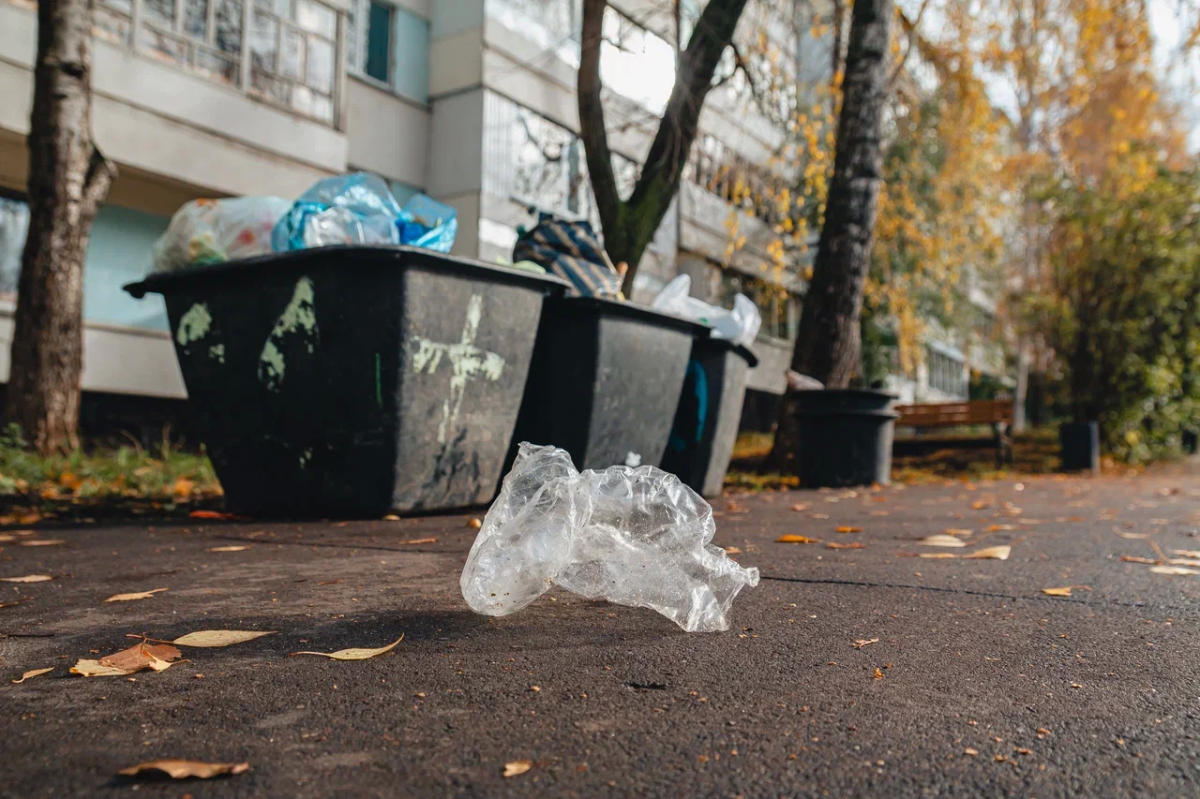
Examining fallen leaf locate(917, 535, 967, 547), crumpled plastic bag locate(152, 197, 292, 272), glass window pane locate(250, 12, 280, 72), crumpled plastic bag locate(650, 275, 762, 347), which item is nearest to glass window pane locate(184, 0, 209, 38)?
glass window pane locate(250, 12, 280, 72)

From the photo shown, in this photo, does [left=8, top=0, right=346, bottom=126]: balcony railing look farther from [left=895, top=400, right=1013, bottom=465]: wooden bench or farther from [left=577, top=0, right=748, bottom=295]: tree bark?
[left=895, top=400, right=1013, bottom=465]: wooden bench

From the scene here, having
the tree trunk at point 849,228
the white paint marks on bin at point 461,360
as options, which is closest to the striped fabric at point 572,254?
the white paint marks on bin at point 461,360

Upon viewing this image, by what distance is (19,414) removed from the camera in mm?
6000

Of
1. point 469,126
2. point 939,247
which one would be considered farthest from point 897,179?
point 469,126

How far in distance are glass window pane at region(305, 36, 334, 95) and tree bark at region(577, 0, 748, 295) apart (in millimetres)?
5732

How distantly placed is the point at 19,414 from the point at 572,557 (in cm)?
552

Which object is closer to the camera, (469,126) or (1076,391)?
(1076,391)

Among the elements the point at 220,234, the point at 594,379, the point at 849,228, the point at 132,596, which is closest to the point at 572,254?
the point at 594,379

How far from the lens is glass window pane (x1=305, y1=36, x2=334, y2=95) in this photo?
11352 mm

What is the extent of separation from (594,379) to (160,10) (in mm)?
8351

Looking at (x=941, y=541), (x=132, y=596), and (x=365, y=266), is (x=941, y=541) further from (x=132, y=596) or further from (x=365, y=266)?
A: (x=132, y=596)

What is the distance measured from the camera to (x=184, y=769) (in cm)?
119

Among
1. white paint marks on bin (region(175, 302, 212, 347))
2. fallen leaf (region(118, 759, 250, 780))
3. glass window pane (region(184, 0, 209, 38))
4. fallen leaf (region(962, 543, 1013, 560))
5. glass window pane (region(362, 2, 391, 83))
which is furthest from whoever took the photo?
glass window pane (region(362, 2, 391, 83))

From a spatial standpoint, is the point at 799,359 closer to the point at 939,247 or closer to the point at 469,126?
the point at 469,126
